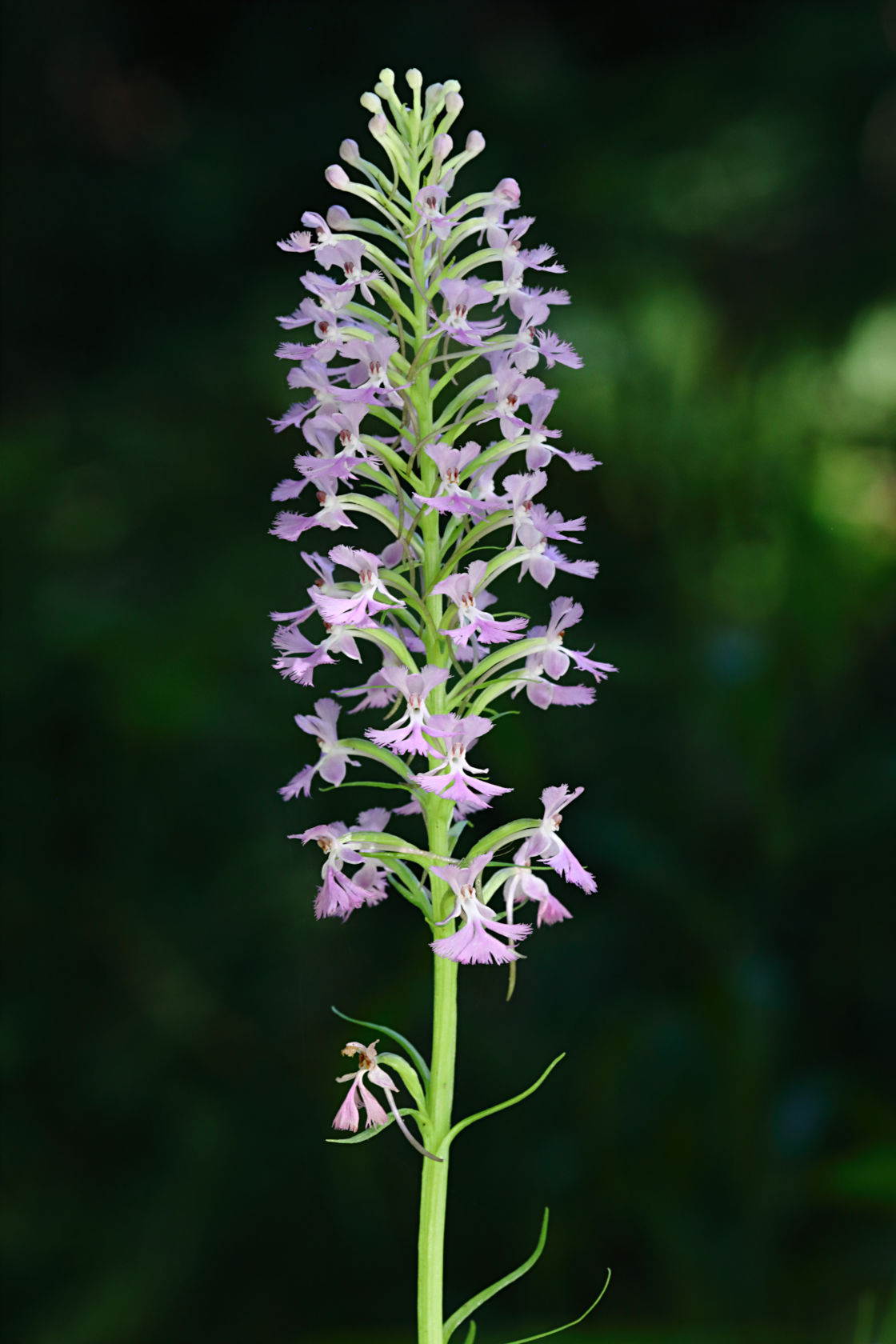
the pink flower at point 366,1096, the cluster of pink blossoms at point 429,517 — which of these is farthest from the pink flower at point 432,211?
the pink flower at point 366,1096

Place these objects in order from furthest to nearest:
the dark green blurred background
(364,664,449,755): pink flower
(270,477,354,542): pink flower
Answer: the dark green blurred background
(270,477,354,542): pink flower
(364,664,449,755): pink flower

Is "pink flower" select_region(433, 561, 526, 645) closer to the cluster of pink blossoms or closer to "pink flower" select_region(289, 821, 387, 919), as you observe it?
the cluster of pink blossoms

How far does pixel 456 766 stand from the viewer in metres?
1.18

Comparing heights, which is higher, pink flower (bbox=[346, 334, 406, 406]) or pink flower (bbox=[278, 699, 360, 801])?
pink flower (bbox=[346, 334, 406, 406])

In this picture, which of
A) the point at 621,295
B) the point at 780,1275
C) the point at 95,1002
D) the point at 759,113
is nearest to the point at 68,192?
the point at 621,295

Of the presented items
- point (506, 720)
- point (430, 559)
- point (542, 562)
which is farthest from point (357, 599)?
point (506, 720)

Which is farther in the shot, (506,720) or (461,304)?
(506,720)

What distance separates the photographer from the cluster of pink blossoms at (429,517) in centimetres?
119

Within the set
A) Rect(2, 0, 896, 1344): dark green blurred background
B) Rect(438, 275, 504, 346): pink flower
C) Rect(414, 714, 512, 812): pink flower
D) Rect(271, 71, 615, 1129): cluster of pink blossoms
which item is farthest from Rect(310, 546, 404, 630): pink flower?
Rect(2, 0, 896, 1344): dark green blurred background

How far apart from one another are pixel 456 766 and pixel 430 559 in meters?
0.21

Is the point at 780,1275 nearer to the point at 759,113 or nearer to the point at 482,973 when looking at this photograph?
the point at 482,973

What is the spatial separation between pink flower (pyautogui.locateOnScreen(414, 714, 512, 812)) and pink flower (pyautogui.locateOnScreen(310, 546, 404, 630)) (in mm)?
118

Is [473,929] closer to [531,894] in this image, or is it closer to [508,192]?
[531,894]

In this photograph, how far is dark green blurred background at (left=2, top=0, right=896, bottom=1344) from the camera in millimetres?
2893
